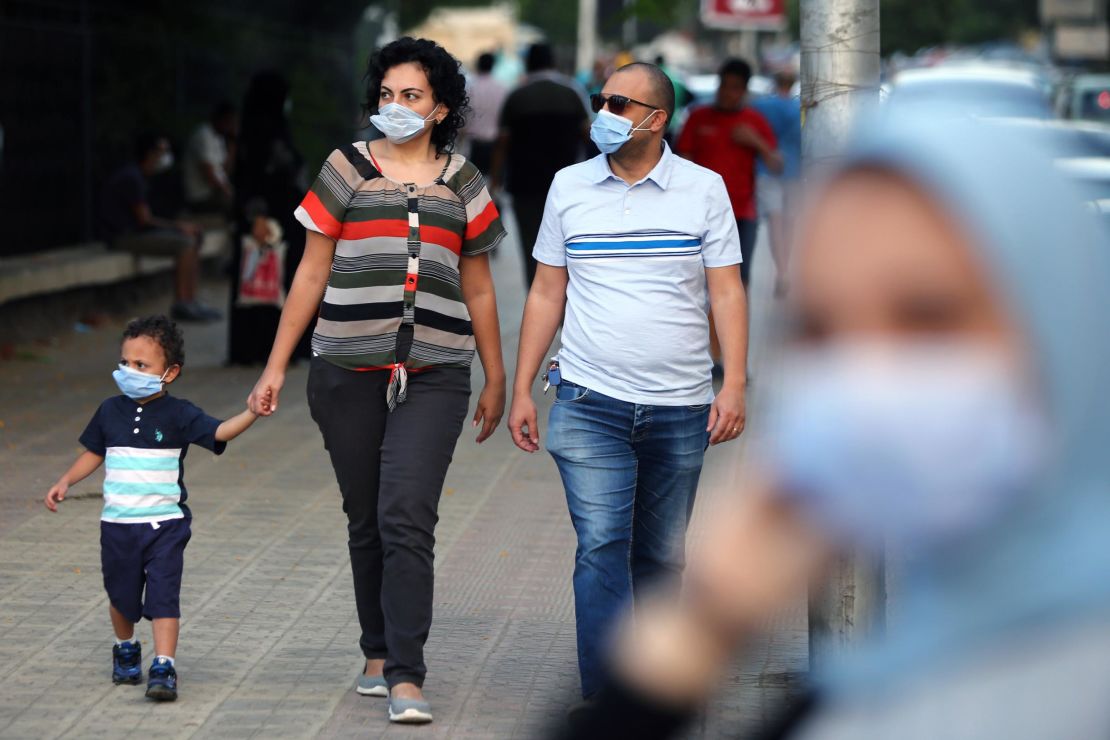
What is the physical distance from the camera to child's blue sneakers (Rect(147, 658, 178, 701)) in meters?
4.98

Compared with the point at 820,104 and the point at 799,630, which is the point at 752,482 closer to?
the point at 820,104

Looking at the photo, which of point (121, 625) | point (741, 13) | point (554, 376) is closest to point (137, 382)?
point (121, 625)

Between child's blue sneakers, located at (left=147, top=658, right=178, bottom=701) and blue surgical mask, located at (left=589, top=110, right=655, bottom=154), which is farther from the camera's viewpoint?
child's blue sneakers, located at (left=147, top=658, right=178, bottom=701)

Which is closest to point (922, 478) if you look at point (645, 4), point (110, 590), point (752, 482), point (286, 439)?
point (752, 482)

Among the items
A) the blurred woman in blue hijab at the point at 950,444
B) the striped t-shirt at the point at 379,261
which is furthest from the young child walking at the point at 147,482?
the blurred woman in blue hijab at the point at 950,444

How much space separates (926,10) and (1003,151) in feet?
166

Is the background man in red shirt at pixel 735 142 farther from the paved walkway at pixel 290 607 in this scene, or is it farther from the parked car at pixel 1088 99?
the parked car at pixel 1088 99

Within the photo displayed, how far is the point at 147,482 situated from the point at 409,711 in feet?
3.08

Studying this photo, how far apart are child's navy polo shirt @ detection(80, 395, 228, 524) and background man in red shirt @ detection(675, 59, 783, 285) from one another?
6101 mm

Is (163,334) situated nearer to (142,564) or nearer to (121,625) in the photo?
(142,564)

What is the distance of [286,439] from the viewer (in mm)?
9312

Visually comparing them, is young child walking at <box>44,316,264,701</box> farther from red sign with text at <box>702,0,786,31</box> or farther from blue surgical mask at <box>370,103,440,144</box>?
red sign with text at <box>702,0,786,31</box>

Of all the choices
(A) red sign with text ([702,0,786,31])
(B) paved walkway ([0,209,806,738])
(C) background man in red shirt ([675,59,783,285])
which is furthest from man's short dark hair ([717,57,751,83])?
(A) red sign with text ([702,0,786,31])

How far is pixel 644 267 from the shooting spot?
4.68m
